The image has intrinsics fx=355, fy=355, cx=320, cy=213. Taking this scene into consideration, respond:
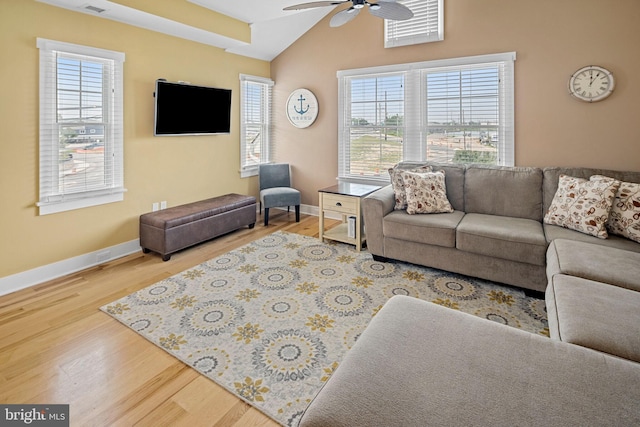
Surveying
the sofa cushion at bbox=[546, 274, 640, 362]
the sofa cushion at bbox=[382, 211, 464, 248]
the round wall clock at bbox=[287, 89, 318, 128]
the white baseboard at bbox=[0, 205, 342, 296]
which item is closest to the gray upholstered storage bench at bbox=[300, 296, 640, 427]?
the sofa cushion at bbox=[546, 274, 640, 362]

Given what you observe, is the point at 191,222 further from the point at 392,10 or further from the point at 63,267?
the point at 392,10

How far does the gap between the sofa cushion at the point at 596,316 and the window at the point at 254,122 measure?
4.45m

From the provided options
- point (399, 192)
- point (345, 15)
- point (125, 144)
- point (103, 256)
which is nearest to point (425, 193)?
point (399, 192)

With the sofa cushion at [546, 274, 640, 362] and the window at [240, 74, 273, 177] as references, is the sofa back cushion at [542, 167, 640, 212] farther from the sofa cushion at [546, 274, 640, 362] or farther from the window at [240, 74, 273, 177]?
the window at [240, 74, 273, 177]

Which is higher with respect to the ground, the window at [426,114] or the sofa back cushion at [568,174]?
the window at [426,114]

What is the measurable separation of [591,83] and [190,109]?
4.33 m

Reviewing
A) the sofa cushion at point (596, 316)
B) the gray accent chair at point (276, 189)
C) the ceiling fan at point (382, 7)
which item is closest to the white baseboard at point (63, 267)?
the gray accent chair at point (276, 189)

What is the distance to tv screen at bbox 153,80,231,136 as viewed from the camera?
4023 mm

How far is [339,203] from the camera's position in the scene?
421cm

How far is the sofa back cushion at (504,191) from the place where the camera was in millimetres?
3482

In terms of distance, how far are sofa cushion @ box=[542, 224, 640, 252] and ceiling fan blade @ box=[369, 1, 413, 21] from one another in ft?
7.12

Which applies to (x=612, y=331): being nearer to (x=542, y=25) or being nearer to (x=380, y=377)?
(x=380, y=377)

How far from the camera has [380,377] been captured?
49.1 inches

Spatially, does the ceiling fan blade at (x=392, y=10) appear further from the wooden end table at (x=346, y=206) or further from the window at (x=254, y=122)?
the window at (x=254, y=122)
